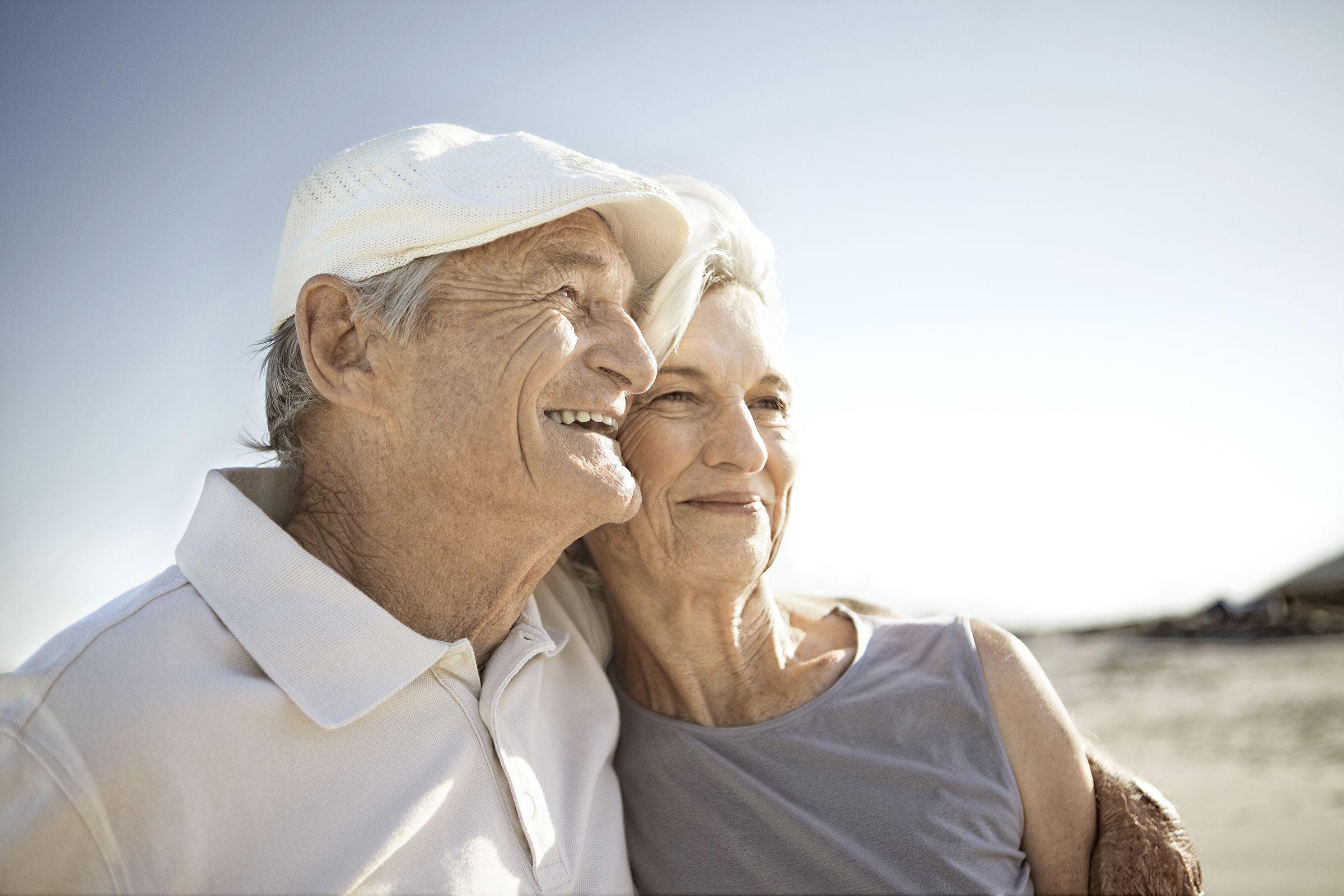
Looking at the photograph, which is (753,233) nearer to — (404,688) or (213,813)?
(404,688)

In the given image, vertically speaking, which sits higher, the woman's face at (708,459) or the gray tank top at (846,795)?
the woman's face at (708,459)

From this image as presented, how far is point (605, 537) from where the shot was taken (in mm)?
2672

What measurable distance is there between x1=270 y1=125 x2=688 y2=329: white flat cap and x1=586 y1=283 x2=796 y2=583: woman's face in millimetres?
459

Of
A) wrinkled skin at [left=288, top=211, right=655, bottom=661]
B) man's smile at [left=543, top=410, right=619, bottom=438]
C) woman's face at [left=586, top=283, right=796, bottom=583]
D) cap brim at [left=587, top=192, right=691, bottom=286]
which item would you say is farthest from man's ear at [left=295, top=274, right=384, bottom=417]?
woman's face at [left=586, top=283, right=796, bottom=583]

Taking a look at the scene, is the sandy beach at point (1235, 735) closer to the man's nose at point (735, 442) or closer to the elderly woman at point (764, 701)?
the elderly woman at point (764, 701)

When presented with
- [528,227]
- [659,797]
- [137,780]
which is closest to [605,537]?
[659,797]

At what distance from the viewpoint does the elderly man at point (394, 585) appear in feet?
5.22

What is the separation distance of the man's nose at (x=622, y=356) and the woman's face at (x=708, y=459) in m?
0.27

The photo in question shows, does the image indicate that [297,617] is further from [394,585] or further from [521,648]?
[521,648]

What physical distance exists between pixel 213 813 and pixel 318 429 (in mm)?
958

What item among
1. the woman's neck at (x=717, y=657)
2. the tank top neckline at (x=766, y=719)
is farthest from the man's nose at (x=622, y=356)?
the tank top neckline at (x=766, y=719)

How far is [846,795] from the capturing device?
2379 millimetres

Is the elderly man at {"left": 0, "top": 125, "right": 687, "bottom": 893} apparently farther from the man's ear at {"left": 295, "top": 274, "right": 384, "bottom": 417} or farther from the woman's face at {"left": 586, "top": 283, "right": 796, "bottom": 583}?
the woman's face at {"left": 586, "top": 283, "right": 796, "bottom": 583}

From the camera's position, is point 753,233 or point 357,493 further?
point 753,233
